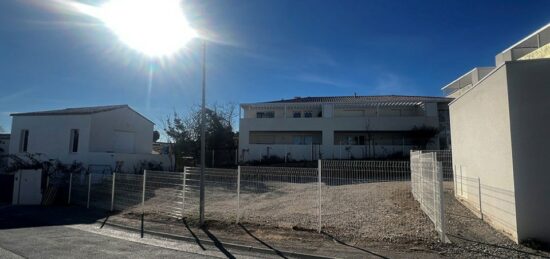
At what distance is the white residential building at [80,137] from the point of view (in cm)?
2531

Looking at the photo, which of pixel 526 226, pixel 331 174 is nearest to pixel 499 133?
pixel 526 226

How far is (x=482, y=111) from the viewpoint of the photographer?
30.6 feet

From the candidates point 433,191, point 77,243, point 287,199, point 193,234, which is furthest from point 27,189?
point 433,191

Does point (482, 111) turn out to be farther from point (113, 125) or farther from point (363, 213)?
point (113, 125)

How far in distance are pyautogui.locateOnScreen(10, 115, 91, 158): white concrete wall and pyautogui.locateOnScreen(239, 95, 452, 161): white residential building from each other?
12.6 meters

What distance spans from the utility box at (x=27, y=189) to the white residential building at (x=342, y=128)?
1678cm

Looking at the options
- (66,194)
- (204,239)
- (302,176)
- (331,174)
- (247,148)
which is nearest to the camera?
(204,239)

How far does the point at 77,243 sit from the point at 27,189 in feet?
38.8

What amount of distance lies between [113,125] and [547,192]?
27.5 meters

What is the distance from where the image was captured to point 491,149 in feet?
28.4

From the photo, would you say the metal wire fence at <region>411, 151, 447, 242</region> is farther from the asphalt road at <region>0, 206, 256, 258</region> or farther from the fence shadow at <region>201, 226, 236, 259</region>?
the fence shadow at <region>201, 226, 236, 259</region>

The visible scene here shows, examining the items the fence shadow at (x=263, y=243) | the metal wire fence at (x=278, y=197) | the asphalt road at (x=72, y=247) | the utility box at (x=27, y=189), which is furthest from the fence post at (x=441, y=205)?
the utility box at (x=27, y=189)

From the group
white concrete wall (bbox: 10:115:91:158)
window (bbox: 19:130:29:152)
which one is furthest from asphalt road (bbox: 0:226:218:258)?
window (bbox: 19:130:29:152)

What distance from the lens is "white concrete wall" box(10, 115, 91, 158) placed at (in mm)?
25719
